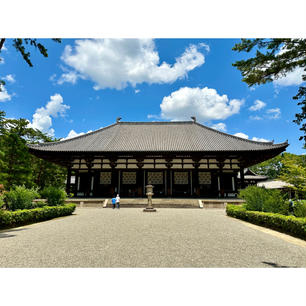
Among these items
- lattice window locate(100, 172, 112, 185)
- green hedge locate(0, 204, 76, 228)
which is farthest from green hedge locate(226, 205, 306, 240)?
lattice window locate(100, 172, 112, 185)

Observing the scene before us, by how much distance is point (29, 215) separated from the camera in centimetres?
760

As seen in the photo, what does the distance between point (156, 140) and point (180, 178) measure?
4216 millimetres

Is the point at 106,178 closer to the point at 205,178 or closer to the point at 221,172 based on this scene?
the point at 205,178

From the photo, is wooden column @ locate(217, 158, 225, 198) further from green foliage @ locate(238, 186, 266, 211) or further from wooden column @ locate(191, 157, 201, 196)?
green foliage @ locate(238, 186, 266, 211)

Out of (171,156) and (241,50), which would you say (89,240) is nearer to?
(241,50)

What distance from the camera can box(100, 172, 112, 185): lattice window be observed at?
56.8 ft

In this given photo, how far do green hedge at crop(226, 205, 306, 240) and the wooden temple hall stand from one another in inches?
264

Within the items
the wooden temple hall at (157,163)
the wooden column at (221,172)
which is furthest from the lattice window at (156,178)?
the wooden column at (221,172)

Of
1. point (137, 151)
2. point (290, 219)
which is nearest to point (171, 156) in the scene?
point (137, 151)

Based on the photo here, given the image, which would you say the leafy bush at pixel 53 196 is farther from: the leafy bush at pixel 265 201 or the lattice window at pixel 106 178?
the leafy bush at pixel 265 201

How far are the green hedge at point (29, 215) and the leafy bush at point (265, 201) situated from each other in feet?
29.9

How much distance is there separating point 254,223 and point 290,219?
2.13 metres

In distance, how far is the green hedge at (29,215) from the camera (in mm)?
6677

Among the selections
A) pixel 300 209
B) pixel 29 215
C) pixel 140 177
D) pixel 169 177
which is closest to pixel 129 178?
pixel 140 177
